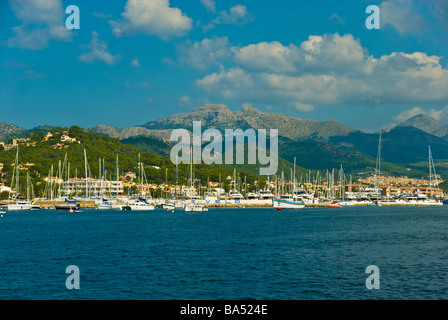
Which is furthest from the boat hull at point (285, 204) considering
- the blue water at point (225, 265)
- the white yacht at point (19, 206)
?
the blue water at point (225, 265)

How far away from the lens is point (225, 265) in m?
41.3

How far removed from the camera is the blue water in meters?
31.6

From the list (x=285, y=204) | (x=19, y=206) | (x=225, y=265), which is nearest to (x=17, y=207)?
(x=19, y=206)

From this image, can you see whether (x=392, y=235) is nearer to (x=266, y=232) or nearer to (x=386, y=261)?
(x=266, y=232)

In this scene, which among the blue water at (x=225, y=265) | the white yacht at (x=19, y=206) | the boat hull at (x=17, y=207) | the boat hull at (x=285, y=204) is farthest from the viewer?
the boat hull at (x=285, y=204)

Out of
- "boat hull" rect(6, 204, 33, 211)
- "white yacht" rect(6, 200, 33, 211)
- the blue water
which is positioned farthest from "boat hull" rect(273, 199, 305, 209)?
the blue water

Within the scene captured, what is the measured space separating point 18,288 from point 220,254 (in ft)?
64.1

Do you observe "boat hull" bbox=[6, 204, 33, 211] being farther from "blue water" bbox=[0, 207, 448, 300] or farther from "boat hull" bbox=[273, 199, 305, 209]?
"blue water" bbox=[0, 207, 448, 300]

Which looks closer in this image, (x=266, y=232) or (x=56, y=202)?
(x=266, y=232)

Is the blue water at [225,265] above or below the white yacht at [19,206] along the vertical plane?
below

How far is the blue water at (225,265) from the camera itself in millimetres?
31609

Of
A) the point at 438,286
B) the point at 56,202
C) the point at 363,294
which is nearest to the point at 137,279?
the point at 363,294

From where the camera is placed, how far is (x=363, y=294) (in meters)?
30.7

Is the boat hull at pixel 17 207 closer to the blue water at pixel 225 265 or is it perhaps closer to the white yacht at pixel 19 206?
the white yacht at pixel 19 206
